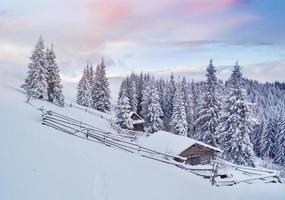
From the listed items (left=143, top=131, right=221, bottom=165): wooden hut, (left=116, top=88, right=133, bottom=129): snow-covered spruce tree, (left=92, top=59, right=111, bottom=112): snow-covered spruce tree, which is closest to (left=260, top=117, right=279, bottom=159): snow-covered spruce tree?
(left=92, top=59, right=111, bottom=112): snow-covered spruce tree

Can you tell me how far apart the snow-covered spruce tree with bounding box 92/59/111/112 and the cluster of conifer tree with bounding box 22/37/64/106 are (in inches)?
883

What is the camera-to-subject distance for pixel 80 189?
13.5m

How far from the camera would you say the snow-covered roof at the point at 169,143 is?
1510 inches

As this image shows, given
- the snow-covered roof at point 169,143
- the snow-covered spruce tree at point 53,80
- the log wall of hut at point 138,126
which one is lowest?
the log wall of hut at point 138,126

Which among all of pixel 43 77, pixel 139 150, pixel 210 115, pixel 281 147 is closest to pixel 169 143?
pixel 139 150

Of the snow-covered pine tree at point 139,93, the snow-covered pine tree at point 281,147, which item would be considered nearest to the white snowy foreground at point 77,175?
the snow-covered pine tree at point 281,147

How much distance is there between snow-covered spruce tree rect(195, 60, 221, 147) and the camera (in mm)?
52500

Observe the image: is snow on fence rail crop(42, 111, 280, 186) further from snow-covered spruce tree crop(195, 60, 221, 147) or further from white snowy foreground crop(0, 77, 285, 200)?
snow-covered spruce tree crop(195, 60, 221, 147)

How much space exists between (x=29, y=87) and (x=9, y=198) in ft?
172

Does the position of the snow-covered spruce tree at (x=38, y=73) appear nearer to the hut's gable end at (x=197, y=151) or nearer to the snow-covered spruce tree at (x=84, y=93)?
the snow-covered spruce tree at (x=84, y=93)

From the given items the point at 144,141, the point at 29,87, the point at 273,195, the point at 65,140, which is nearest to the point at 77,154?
the point at 65,140

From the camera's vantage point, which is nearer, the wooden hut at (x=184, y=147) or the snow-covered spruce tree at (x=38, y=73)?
the wooden hut at (x=184, y=147)

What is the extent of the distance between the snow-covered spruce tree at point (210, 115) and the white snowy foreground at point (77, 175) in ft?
92.7

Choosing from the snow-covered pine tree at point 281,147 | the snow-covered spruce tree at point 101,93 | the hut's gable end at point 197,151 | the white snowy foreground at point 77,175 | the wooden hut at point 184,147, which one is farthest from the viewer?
the snow-covered spruce tree at point 101,93
